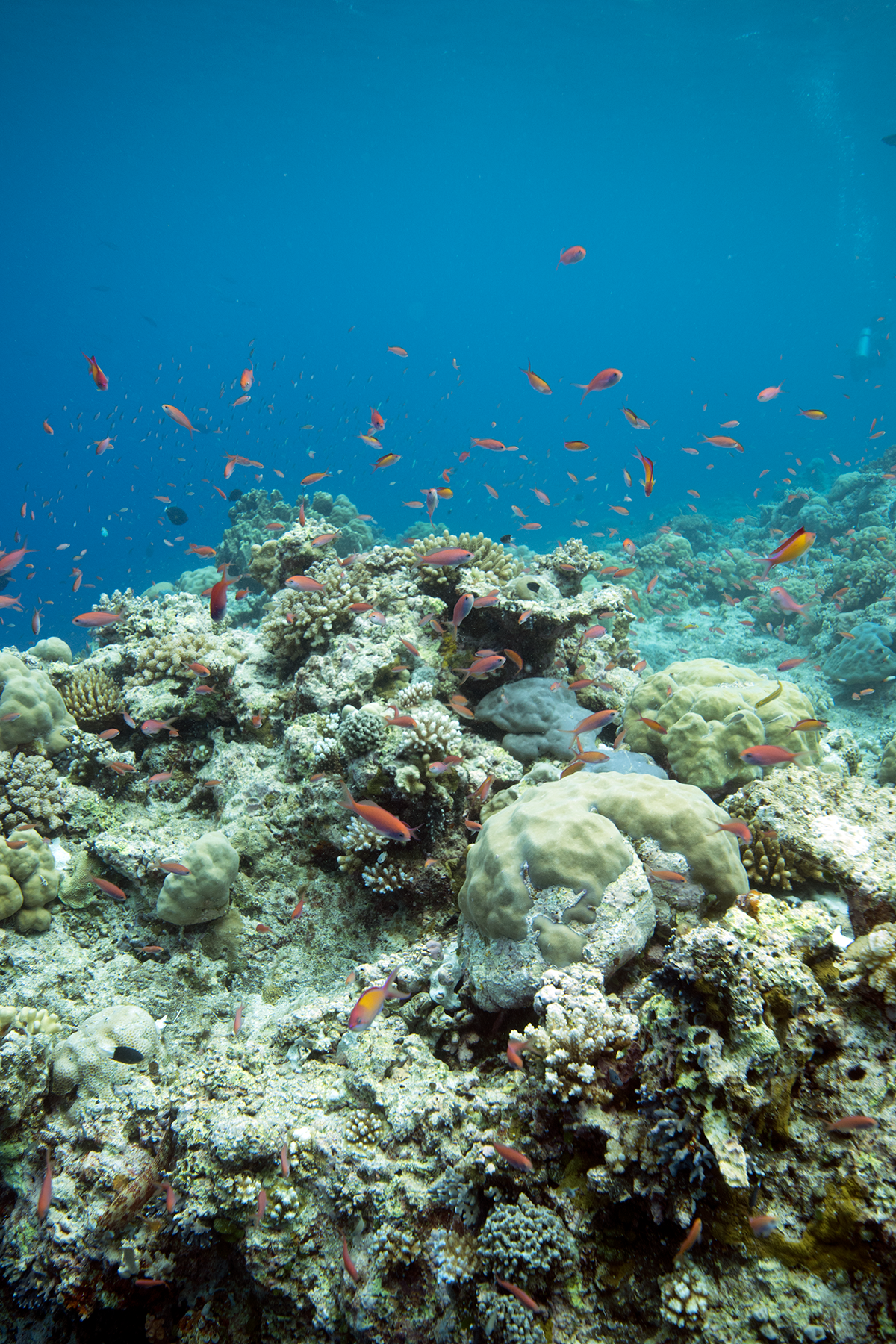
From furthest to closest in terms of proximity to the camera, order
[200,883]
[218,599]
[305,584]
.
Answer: [305,584]
[200,883]
[218,599]

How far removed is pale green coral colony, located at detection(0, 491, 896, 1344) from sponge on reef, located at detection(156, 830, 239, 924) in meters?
0.03

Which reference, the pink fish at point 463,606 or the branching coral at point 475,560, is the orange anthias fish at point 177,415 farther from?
the pink fish at point 463,606

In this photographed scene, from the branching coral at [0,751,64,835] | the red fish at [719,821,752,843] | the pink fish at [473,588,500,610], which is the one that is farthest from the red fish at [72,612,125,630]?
the red fish at [719,821,752,843]

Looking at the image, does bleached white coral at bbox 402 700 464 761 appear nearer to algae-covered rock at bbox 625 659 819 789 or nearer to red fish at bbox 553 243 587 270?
algae-covered rock at bbox 625 659 819 789

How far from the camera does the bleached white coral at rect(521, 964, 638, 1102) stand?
263 centimetres

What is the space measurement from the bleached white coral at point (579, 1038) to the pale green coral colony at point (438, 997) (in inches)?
0.7

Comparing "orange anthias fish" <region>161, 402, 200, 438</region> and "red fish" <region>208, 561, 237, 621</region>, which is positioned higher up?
"orange anthias fish" <region>161, 402, 200, 438</region>

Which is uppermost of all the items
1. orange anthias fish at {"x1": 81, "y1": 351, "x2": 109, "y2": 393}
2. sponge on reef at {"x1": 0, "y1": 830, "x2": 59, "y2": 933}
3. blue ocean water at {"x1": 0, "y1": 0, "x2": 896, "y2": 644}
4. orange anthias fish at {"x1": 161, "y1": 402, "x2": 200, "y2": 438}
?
blue ocean water at {"x1": 0, "y1": 0, "x2": 896, "y2": 644}

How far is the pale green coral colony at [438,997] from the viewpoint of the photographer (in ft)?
7.56

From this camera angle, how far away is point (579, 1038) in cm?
272

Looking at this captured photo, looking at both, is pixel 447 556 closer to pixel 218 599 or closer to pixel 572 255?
pixel 218 599

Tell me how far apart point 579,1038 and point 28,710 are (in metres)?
6.01

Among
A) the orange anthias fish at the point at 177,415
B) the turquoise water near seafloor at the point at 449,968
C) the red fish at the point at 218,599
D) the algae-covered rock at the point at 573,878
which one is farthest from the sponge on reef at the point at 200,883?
the orange anthias fish at the point at 177,415

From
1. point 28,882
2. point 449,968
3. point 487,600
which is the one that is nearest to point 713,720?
point 487,600
